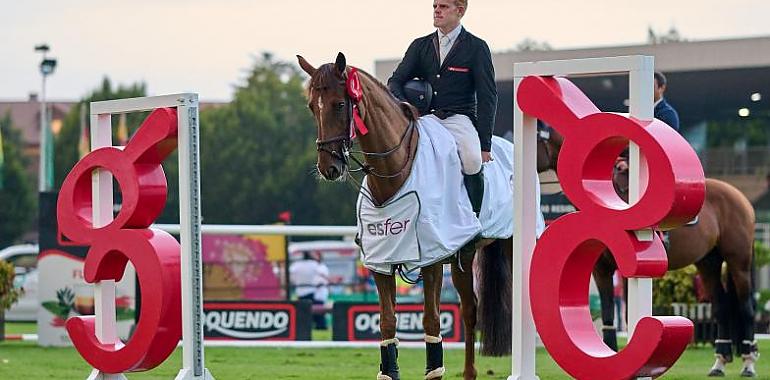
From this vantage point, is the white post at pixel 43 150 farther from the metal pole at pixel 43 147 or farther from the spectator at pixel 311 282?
the spectator at pixel 311 282

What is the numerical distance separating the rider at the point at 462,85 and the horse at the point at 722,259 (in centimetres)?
266

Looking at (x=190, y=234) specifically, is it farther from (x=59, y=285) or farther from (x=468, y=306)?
(x=59, y=285)

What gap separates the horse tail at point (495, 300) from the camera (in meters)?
9.51

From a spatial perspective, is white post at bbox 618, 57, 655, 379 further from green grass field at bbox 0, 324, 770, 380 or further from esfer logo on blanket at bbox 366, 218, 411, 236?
green grass field at bbox 0, 324, 770, 380

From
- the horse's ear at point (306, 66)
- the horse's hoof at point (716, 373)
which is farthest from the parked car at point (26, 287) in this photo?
the horse's ear at point (306, 66)

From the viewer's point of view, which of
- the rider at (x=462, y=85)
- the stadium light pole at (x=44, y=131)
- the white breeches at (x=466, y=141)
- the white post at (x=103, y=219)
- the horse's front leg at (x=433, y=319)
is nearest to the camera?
the white post at (x=103, y=219)

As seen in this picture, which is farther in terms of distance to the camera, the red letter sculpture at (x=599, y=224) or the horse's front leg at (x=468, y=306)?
the horse's front leg at (x=468, y=306)

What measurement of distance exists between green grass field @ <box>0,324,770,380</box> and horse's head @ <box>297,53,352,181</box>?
3.35 m

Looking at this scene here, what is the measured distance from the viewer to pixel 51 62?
3672 cm

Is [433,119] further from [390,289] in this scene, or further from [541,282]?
[541,282]

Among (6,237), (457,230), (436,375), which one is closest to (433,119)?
(457,230)

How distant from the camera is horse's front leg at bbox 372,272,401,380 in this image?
317 inches

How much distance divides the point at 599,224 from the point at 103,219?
3.12 meters

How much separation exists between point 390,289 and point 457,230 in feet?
1.76
